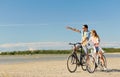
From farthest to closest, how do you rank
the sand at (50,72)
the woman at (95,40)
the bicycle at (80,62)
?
the woman at (95,40)
the bicycle at (80,62)
the sand at (50,72)

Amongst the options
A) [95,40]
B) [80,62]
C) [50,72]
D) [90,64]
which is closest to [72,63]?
[80,62]

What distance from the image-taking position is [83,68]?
67.9 feet

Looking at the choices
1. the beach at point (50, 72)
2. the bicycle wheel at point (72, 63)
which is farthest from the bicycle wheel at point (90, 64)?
the bicycle wheel at point (72, 63)

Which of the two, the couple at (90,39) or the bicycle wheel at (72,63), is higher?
the couple at (90,39)

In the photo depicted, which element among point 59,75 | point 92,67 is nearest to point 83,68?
point 92,67

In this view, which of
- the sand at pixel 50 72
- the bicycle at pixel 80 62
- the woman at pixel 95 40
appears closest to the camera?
the sand at pixel 50 72

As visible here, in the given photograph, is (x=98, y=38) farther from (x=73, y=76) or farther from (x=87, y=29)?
(x=73, y=76)

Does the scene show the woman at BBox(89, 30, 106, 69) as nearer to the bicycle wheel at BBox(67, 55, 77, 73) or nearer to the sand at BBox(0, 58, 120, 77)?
the sand at BBox(0, 58, 120, 77)

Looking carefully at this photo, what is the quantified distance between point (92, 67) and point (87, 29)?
1.75 meters

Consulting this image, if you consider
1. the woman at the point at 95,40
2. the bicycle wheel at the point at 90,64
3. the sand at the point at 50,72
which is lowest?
the sand at the point at 50,72

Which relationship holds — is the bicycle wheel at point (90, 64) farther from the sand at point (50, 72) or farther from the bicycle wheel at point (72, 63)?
the bicycle wheel at point (72, 63)

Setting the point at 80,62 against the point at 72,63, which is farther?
the point at 80,62

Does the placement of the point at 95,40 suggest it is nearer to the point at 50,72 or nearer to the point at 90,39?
the point at 90,39

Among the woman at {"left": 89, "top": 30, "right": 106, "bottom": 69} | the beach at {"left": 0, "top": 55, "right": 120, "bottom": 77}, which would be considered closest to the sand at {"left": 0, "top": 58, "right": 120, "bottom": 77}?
the beach at {"left": 0, "top": 55, "right": 120, "bottom": 77}
